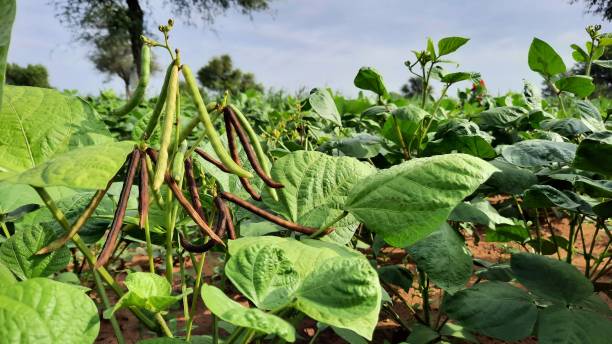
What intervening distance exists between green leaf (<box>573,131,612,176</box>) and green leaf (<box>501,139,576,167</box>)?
0.08 m

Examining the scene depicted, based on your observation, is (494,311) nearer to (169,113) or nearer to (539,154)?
(539,154)

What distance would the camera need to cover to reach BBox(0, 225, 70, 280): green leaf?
65cm

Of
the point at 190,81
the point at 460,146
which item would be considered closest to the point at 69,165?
the point at 190,81

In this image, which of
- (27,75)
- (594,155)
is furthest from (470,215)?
(27,75)

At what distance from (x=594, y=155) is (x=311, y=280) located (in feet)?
1.83

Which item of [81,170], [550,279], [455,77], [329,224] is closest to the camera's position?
[81,170]

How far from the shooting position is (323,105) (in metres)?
1.23

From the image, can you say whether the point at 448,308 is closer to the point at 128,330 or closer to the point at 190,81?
the point at 190,81

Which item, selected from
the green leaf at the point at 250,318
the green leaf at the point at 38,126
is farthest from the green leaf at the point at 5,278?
the green leaf at the point at 250,318

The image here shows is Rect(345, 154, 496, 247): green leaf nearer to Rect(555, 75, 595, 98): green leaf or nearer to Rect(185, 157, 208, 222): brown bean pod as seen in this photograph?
Rect(185, 157, 208, 222): brown bean pod

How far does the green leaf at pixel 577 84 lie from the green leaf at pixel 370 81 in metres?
0.50

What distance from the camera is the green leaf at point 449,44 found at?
3.77 feet

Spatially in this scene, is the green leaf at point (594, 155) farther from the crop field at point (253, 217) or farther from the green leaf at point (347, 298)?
the green leaf at point (347, 298)

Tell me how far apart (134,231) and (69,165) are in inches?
18.2
